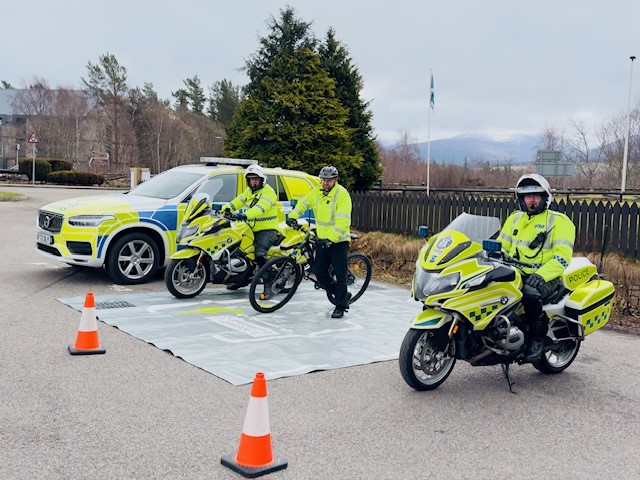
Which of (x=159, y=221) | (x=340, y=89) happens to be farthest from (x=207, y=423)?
(x=340, y=89)

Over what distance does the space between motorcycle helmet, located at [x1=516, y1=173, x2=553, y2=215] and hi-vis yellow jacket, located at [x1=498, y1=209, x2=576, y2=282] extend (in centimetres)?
8

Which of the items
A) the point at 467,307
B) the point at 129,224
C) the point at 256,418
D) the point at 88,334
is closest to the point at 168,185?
the point at 129,224

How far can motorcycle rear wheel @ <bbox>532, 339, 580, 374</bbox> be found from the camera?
7023 mm

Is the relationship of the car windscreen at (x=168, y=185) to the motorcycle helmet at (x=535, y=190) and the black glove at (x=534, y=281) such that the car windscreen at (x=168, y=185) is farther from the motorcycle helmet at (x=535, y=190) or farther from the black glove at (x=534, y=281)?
the black glove at (x=534, y=281)

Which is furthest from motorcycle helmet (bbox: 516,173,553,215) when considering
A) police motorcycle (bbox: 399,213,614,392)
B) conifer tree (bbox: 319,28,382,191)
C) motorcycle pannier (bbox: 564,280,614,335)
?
conifer tree (bbox: 319,28,382,191)

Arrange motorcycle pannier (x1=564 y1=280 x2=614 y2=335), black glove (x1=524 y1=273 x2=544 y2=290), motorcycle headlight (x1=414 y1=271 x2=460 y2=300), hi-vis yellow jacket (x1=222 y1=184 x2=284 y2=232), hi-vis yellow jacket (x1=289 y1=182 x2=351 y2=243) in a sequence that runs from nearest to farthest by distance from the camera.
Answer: motorcycle headlight (x1=414 y1=271 x2=460 y2=300) → black glove (x1=524 y1=273 x2=544 y2=290) → motorcycle pannier (x1=564 y1=280 x2=614 y2=335) → hi-vis yellow jacket (x1=289 y1=182 x2=351 y2=243) → hi-vis yellow jacket (x1=222 y1=184 x2=284 y2=232)

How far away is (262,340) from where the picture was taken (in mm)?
7941

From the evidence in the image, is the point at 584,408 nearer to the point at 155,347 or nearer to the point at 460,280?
the point at 460,280

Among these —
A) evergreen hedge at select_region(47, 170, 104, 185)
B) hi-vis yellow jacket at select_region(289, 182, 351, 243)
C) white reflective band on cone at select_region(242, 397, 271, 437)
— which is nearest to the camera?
white reflective band on cone at select_region(242, 397, 271, 437)

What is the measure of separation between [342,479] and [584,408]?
2.71 m

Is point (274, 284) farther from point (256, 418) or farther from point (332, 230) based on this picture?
point (256, 418)

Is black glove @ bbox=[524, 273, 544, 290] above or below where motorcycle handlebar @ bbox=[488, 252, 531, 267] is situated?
below

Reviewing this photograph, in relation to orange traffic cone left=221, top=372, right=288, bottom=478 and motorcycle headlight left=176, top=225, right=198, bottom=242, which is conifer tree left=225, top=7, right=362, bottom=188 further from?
orange traffic cone left=221, top=372, right=288, bottom=478

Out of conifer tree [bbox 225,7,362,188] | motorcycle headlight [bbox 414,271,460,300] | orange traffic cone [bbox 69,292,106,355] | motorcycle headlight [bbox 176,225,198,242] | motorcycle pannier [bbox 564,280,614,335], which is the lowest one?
orange traffic cone [bbox 69,292,106,355]
